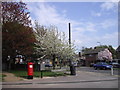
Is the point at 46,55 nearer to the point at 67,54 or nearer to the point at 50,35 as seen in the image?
the point at 50,35

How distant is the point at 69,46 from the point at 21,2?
9511 millimetres

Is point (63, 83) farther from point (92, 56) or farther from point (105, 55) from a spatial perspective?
point (92, 56)

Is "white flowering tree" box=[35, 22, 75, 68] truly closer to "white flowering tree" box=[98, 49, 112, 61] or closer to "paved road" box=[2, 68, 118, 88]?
"paved road" box=[2, 68, 118, 88]

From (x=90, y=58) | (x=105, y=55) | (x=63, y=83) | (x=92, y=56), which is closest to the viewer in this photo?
(x=63, y=83)

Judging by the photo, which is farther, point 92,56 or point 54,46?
point 92,56

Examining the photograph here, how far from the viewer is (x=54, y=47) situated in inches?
1089

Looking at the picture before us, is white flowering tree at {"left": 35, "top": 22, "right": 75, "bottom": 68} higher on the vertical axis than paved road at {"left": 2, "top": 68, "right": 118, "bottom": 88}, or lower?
higher

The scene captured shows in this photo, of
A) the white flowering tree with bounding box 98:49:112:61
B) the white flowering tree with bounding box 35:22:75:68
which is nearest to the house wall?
the white flowering tree with bounding box 98:49:112:61

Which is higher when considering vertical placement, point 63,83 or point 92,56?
point 92,56

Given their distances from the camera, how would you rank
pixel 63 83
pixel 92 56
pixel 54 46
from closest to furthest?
pixel 63 83, pixel 54 46, pixel 92 56

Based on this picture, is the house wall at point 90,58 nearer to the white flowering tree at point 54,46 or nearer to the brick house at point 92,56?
the brick house at point 92,56

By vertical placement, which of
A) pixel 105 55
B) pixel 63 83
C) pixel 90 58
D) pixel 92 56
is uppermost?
pixel 105 55

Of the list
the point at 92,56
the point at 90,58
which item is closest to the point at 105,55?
the point at 92,56

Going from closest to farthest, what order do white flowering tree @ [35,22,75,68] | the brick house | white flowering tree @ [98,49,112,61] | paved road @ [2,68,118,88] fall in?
1. paved road @ [2,68,118,88]
2. white flowering tree @ [35,22,75,68]
3. white flowering tree @ [98,49,112,61]
4. the brick house
